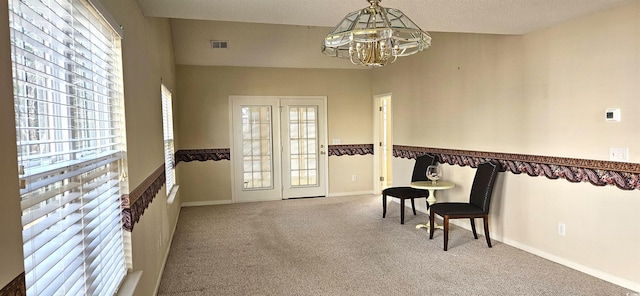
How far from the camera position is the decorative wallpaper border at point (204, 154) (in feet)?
21.3

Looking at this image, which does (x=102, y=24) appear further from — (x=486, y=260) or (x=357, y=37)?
(x=486, y=260)

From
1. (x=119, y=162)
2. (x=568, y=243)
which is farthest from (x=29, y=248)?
(x=568, y=243)

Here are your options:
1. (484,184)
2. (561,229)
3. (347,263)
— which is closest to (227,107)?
(347,263)

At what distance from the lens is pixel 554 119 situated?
370 cm

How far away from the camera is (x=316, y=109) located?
23.3 feet

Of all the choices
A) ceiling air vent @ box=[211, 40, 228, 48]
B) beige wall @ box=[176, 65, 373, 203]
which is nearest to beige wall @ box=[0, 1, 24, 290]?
ceiling air vent @ box=[211, 40, 228, 48]

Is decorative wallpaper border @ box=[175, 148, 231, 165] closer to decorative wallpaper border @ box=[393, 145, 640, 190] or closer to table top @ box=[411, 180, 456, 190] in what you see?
table top @ box=[411, 180, 456, 190]

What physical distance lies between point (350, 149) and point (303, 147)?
934 millimetres

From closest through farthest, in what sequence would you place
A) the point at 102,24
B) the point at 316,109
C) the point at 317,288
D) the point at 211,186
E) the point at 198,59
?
the point at 102,24 < the point at 317,288 < the point at 198,59 < the point at 211,186 < the point at 316,109

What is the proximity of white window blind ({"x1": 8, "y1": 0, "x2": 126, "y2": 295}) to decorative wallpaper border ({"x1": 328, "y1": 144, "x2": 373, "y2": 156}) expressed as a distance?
5.18m

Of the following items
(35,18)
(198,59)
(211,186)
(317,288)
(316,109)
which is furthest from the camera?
(316,109)

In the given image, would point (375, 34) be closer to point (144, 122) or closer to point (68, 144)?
point (68, 144)

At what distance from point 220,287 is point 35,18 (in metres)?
2.60

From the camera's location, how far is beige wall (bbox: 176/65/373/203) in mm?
6473
